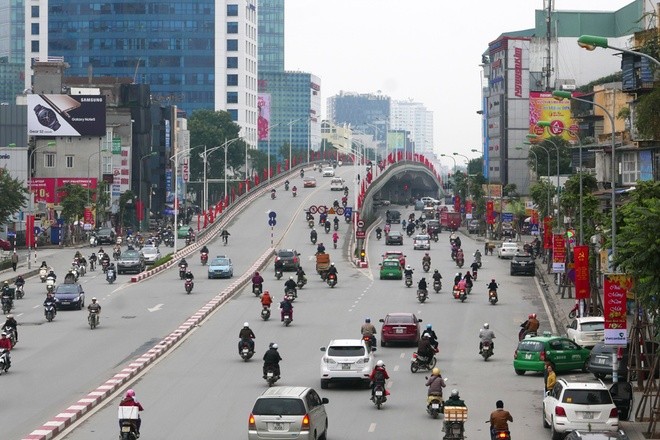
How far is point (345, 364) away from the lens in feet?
120

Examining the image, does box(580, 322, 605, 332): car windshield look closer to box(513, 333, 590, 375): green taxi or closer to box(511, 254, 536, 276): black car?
box(513, 333, 590, 375): green taxi

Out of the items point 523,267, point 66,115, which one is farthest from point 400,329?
point 66,115

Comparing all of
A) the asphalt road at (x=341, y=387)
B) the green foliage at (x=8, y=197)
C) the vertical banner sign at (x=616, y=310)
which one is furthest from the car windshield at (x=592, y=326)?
the green foliage at (x=8, y=197)

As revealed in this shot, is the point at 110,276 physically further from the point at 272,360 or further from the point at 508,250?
the point at 272,360

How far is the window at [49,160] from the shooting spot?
128875mm

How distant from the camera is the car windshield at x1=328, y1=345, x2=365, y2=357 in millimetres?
36625

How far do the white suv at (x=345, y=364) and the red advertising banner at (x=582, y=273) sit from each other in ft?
50.7

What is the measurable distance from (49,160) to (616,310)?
101681 mm

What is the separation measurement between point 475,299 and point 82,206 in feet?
179

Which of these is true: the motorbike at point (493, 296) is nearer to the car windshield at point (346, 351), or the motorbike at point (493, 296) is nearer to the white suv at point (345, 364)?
the white suv at point (345, 364)

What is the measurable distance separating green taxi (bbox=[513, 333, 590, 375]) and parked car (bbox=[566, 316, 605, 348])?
13.8ft

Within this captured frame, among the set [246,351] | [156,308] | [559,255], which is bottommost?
[246,351]

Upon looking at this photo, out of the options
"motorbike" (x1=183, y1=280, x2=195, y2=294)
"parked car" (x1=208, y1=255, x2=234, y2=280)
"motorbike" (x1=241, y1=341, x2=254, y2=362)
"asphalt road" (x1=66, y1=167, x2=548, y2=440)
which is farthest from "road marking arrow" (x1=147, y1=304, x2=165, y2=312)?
"motorbike" (x1=241, y1=341, x2=254, y2=362)

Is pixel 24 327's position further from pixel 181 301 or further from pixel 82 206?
pixel 82 206
